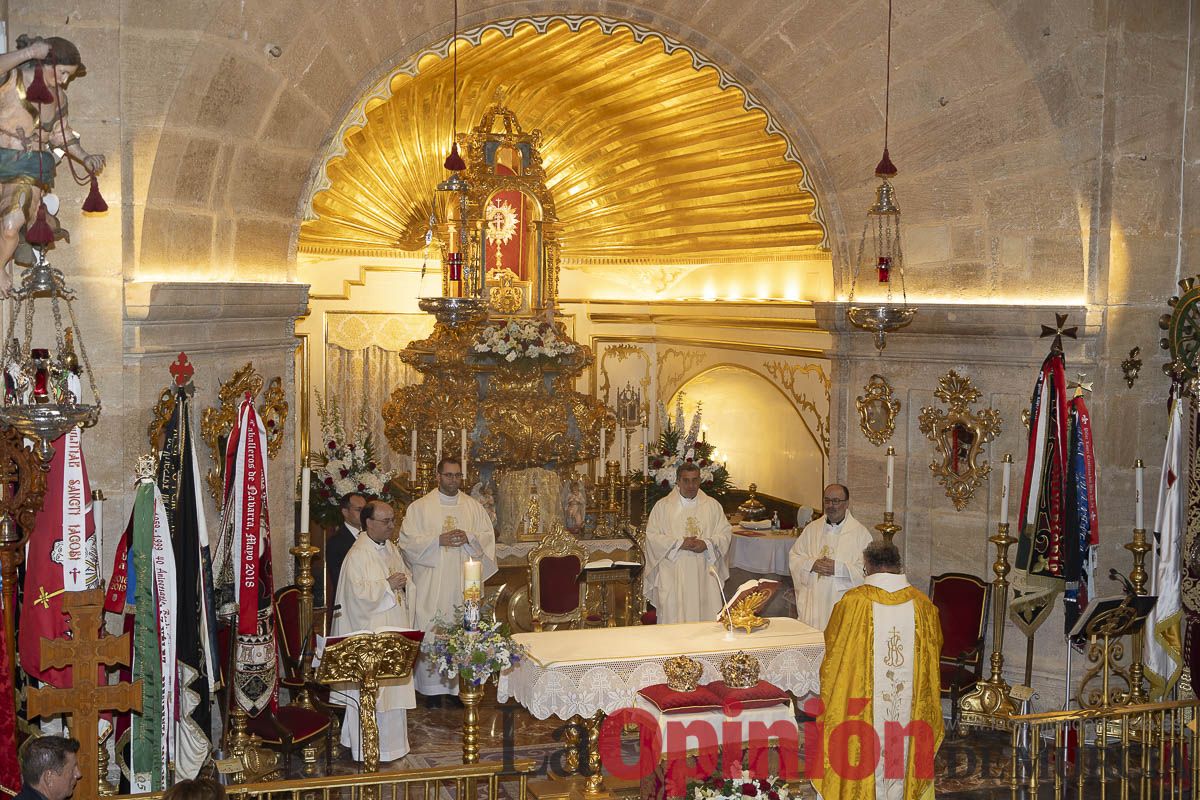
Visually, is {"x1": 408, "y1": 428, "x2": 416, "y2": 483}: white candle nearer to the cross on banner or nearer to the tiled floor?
the tiled floor

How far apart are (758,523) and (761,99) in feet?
13.9

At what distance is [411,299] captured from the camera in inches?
579

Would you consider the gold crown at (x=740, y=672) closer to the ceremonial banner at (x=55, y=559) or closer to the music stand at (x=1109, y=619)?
the music stand at (x=1109, y=619)

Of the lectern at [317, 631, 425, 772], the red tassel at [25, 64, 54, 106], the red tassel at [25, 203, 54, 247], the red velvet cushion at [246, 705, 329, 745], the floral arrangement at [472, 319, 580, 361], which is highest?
the red tassel at [25, 64, 54, 106]

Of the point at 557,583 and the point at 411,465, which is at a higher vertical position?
the point at 411,465

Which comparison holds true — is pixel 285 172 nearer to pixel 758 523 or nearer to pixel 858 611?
pixel 858 611

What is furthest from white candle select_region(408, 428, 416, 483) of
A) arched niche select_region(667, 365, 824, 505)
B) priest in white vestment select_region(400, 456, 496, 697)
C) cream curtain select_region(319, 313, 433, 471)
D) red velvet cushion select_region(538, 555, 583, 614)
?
arched niche select_region(667, 365, 824, 505)

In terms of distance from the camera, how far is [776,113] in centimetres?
1066

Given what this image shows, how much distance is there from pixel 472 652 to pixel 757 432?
329 inches

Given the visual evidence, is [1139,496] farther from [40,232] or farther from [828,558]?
[40,232]

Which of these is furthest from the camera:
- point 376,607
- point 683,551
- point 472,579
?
point 683,551

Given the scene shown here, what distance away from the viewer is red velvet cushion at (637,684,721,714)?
779 centimetres

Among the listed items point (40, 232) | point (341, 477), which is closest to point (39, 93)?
point (40, 232)

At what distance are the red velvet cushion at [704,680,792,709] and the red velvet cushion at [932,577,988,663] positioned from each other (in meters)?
2.03
